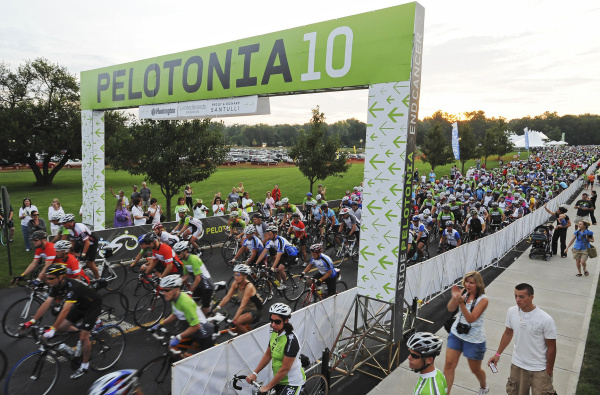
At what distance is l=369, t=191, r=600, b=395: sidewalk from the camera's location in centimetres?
659

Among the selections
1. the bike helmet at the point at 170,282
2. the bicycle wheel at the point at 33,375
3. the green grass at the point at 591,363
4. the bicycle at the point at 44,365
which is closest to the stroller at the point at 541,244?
the green grass at the point at 591,363

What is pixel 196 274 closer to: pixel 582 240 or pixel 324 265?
pixel 324 265

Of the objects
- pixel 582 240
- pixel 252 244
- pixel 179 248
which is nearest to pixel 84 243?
pixel 179 248

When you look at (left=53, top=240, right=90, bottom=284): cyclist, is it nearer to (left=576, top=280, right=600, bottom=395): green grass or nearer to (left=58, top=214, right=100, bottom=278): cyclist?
(left=58, top=214, right=100, bottom=278): cyclist

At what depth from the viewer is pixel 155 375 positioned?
18.2 feet

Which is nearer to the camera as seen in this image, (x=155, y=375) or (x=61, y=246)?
(x=155, y=375)

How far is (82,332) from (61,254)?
1845mm

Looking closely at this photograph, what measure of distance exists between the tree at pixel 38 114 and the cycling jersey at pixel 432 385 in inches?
1561

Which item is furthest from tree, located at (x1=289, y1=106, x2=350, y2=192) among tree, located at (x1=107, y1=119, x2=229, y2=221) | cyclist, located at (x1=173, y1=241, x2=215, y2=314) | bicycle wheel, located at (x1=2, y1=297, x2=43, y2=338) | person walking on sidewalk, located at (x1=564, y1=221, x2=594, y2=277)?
bicycle wheel, located at (x1=2, y1=297, x2=43, y2=338)

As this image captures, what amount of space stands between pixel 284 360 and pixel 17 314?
6911 millimetres

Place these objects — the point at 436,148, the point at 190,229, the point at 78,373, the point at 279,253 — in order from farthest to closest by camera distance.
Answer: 1. the point at 436,148
2. the point at 190,229
3. the point at 279,253
4. the point at 78,373

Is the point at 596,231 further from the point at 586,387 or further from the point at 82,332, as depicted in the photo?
the point at 82,332

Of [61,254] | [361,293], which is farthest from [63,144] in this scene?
[361,293]

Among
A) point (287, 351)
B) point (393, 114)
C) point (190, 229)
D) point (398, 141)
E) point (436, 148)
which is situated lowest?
point (190, 229)
